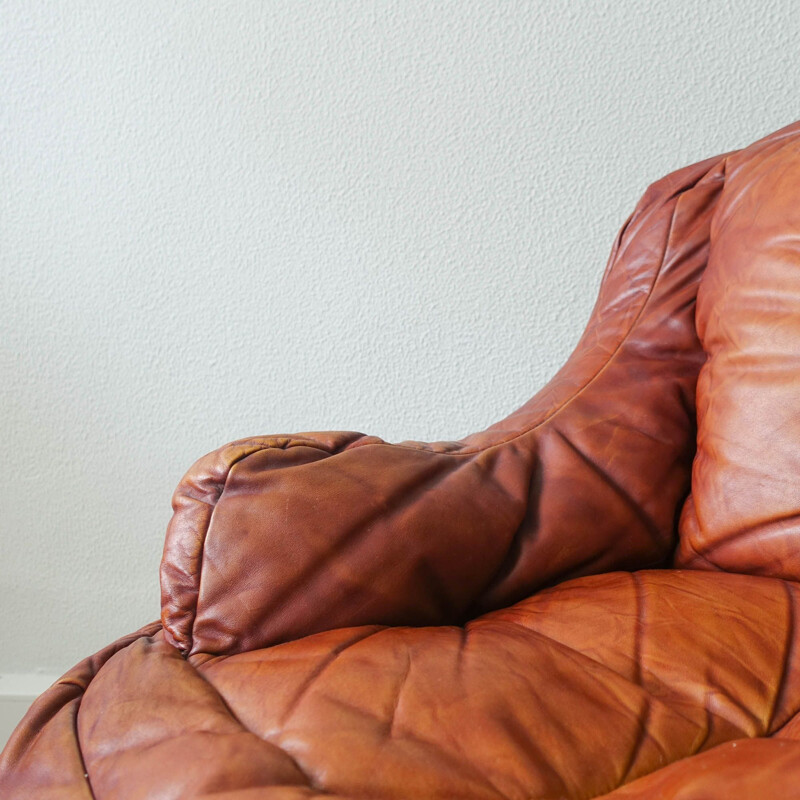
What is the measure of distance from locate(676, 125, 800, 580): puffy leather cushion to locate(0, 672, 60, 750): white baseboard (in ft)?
4.40

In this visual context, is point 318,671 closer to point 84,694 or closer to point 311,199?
point 84,694

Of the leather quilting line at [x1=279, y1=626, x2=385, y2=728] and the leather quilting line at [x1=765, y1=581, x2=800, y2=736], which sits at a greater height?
the leather quilting line at [x1=279, y1=626, x2=385, y2=728]

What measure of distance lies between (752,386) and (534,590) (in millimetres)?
303

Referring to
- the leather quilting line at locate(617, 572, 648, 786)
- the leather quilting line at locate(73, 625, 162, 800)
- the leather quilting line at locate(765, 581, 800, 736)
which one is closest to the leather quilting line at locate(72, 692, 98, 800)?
the leather quilting line at locate(73, 625, 162, 800)

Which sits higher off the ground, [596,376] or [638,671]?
[596,376]

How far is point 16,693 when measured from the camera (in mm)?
1588

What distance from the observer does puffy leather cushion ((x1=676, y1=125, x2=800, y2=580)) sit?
0.75 meters

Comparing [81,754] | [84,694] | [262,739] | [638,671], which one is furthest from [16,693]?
[638,671]

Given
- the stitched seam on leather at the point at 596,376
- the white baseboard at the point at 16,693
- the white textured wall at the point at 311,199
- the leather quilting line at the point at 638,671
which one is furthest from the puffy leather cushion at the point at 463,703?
the white baseboard at the point at 16,693

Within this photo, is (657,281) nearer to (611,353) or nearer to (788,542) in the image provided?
(611,353)

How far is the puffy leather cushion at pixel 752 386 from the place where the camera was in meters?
0.75

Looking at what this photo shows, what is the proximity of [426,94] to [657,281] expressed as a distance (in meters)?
0.58

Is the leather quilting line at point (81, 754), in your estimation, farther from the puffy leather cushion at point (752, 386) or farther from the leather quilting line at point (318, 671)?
the puffy leather cushion at point (752, 386)

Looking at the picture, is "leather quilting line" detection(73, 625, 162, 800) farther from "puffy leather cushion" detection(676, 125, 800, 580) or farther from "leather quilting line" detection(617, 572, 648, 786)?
"puffy leather cushion" detection(676, 125, 800, 580)
